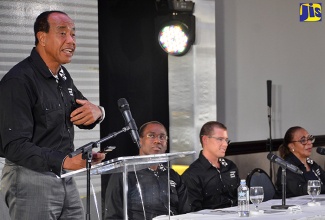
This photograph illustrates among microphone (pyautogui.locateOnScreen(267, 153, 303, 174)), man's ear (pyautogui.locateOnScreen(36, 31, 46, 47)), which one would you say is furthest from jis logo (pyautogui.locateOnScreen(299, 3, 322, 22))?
man's ear (pyautogui.locateOnScreen(36, 31, 46, 47))

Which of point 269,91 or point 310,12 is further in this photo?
point 310,12

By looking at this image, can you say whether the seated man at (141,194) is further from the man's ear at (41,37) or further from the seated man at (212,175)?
the seated man at (212,175)

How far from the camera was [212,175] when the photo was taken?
249 inches

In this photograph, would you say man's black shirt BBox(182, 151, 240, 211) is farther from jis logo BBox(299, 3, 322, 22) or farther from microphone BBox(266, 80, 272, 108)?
jis logo BBox(299, 3, 322, 22)

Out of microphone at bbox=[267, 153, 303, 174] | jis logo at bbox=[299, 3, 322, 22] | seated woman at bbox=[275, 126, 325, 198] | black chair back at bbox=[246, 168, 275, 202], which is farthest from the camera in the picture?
jis logo at bbox=[299, 3, 322, 22]

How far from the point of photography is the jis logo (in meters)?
9.02

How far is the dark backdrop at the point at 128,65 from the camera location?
23.4ft

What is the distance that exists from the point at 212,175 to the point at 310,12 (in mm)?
3611

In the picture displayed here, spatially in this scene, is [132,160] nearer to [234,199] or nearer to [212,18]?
[234,199]

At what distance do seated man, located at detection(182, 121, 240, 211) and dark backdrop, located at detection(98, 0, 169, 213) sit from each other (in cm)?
106

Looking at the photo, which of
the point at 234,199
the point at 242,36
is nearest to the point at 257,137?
the point at 242,36

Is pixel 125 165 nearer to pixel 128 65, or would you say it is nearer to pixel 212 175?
pixel 212 175

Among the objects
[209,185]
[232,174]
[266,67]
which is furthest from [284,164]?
[266,67]

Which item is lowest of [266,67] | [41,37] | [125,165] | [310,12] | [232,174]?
[232,174]
